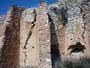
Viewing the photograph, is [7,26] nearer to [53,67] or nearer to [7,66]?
[7,66]

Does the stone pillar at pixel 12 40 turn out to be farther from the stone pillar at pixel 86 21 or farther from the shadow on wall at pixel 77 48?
the stone pillar at pixel 86 21

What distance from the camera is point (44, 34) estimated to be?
614 inches

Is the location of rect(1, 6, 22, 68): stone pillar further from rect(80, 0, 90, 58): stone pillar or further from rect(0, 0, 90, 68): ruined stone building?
rect(80, 0, 90, 58): stone pillar

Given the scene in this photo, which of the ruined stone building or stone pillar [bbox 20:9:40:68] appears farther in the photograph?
stone pillar [bbox 20:9:40:68]

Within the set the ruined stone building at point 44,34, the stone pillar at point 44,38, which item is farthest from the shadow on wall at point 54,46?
the stone pillar at point 44,38

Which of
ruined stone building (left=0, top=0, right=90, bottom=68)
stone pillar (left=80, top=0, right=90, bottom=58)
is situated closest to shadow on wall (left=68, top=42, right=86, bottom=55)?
ruined stone building (left=0, top=0, right=90, bottom=68)

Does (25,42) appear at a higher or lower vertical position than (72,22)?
lower

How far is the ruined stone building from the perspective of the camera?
15.1 meters

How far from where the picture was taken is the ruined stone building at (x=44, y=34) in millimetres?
15102

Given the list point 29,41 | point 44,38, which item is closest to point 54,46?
point 44,38

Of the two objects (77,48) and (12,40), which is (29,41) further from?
(77,48)

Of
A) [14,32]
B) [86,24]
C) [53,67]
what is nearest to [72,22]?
[86,24]

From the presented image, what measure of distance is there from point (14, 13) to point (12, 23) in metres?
0.84

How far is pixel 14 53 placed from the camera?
1675 centimetres
